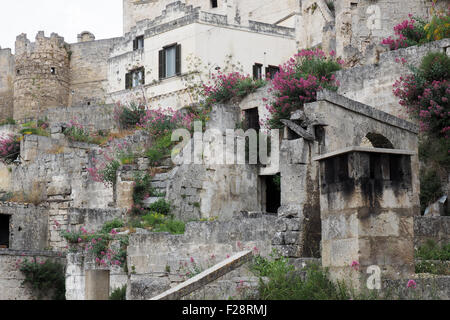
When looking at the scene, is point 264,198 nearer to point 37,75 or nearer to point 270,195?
point 270,195

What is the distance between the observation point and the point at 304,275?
9.88 meters

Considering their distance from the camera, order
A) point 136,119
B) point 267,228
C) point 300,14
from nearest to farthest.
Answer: point 267,228
point 136,119
point 300,14

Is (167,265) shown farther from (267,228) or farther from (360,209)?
(360,209)

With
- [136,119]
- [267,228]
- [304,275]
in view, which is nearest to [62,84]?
[136,119]

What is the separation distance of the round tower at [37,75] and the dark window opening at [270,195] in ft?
64.6

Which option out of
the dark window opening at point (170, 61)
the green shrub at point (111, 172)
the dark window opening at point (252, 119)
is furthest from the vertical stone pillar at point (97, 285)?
the dark window opening at point (170, 61)

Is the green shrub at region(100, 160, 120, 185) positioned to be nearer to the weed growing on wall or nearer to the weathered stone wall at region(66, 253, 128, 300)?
the weathered stone wall at region(66, 253, 128, 300)

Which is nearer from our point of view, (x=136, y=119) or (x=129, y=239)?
(x=129, y=239)

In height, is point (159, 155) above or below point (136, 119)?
below

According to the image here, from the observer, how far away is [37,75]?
36.6 metres

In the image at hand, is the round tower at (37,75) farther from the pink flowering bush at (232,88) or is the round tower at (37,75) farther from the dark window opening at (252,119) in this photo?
the dark window opening at (252,119)

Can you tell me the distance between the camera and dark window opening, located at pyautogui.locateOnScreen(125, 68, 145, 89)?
28.1 meters

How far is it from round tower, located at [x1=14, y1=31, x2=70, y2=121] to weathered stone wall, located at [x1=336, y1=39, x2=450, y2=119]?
2168 cm

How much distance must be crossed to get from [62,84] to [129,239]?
80.9ft
